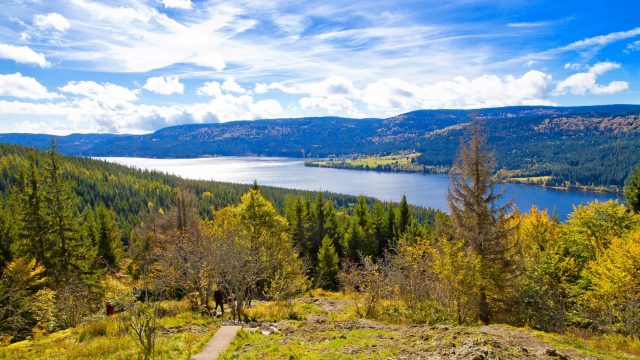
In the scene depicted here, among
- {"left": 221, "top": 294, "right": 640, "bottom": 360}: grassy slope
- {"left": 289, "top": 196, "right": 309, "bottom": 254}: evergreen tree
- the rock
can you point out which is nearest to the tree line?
{"left": 221, "top": 294, "right": 640, "bottom": 360}: grassy slope

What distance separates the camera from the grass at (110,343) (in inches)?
→ 581

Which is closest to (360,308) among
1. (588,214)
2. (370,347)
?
(370,347)

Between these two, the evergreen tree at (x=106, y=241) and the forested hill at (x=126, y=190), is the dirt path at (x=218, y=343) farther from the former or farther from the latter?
the forested hill at (x=126, y=190)

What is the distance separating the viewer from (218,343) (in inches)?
674

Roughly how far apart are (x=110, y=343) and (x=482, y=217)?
22.4 metres

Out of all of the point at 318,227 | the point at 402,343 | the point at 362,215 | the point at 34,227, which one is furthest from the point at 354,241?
the point at 402,343

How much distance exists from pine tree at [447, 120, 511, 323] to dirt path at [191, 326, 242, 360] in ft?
52.2

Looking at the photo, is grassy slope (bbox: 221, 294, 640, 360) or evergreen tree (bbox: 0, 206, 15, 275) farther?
evergreen tree (bbox: 0, 206, 15, 275)

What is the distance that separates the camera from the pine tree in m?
25.8

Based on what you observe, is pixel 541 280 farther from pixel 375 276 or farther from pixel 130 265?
pixel 130 265

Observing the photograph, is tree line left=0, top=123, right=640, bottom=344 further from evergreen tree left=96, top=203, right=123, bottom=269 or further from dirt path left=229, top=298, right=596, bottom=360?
evergreen tree left=96, top=203, right=123, bottom=269

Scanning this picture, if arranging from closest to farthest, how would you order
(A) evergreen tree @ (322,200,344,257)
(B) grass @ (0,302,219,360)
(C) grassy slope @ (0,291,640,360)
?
(C) grassy slope @ (0,291,640,360) < (B) grass @ (0,302,219,360) < (A) evergreen tree @ (322,200,344,257)

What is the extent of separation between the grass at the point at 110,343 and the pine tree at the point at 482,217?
17.0 m

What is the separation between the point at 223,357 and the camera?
14828 mm
